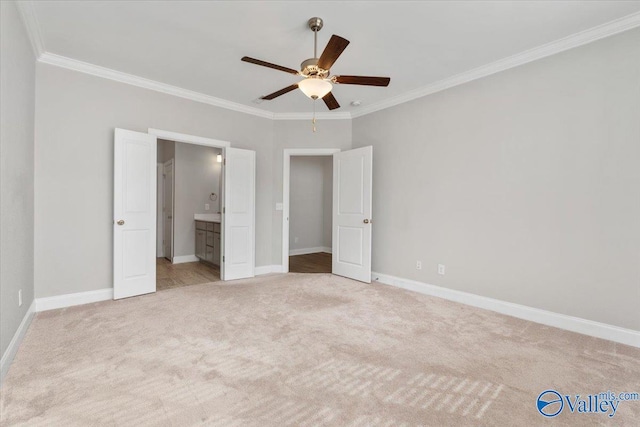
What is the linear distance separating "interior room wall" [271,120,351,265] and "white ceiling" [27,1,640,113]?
4.63 feet

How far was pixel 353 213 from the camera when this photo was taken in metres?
4.69

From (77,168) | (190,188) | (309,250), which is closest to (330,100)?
(77,168)

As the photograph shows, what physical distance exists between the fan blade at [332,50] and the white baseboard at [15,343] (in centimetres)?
292

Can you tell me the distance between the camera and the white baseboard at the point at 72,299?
3.17 metres

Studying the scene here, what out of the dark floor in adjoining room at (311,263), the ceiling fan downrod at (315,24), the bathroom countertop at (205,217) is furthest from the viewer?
the bathroom countertop at (205,217)

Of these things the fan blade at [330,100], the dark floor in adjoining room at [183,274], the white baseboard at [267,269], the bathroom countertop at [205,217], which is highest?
the fan blade at [330,100]

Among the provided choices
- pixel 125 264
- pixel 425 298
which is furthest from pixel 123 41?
pixel 425 298

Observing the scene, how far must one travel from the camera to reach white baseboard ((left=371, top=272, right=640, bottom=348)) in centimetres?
254

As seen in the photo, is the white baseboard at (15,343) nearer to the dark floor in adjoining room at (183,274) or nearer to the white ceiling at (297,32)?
the dark floor in adjoining room at (183,274)

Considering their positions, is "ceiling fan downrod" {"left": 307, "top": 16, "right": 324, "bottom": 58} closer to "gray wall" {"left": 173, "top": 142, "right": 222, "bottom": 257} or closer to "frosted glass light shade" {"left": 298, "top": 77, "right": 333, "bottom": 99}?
"frosted glass light shade" {"left": 298, "top": 77, "right": 333, "bottom": 99}

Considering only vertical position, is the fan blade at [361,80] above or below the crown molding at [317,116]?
below

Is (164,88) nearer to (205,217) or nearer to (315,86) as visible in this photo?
(315,86)

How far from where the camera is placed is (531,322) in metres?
2.98

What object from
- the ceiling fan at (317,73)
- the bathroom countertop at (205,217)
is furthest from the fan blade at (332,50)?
the bathroom countertop at (205,217)
